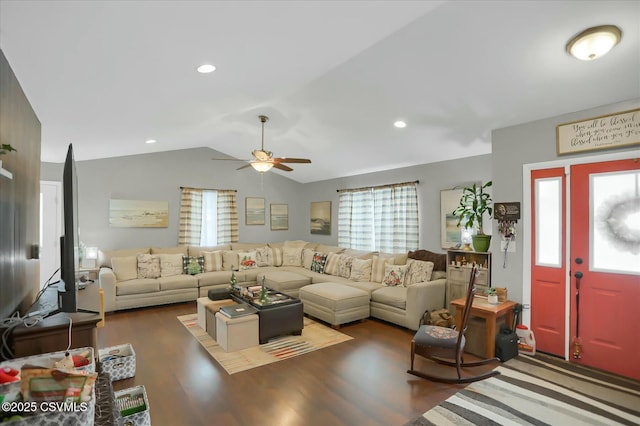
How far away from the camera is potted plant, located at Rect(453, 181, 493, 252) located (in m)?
3.97

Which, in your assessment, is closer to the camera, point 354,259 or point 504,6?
point 504,6

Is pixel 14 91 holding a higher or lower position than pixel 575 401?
higher

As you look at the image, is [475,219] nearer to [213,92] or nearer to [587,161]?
[587,161]

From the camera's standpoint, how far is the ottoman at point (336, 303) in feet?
14.2

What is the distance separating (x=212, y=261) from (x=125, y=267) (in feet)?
4.72

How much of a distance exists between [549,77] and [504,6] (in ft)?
3.26

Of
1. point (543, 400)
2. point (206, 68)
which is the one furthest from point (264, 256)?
point (543, 400)

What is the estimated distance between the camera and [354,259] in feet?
18.4

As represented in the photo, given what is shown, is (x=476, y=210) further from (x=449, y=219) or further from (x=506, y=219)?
(x=449, y=219)

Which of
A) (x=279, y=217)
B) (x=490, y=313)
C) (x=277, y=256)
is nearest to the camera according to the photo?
(x=490, y=313)

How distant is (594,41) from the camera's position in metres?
2.23

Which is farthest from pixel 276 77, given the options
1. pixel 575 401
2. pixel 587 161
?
pixel 575 401

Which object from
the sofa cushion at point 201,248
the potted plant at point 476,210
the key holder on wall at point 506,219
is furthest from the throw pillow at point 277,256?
the key holder on wall at point 506,219

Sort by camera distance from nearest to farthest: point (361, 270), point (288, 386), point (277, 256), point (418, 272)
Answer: point (288, 386), point (418, 272), point (361, 270), point (277, 256)
